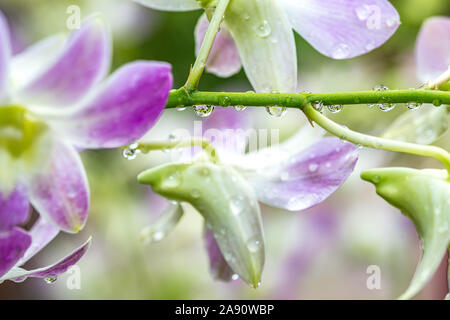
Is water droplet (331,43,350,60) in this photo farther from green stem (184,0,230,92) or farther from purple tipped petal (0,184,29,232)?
purple tipped petal (0,184,29,232)

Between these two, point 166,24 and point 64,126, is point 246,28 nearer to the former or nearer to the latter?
point 64,126

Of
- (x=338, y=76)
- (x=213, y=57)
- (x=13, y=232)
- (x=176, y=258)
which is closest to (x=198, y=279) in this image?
(x=176, y=258)

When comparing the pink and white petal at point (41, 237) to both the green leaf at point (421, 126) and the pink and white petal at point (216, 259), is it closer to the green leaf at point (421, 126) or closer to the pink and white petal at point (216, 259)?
the pink and white petal at point (216, 259)

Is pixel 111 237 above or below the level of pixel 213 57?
below

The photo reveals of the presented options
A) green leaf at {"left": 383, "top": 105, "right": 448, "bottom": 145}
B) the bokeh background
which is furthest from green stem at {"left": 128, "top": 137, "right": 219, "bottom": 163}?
the bokeh background

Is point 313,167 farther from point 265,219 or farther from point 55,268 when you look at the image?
point 265,219

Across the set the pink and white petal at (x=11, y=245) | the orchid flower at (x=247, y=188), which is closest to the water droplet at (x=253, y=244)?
the orchid flower at (x=247, y=188)
